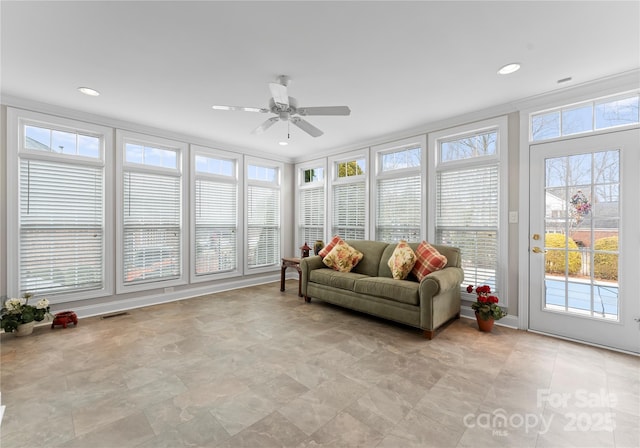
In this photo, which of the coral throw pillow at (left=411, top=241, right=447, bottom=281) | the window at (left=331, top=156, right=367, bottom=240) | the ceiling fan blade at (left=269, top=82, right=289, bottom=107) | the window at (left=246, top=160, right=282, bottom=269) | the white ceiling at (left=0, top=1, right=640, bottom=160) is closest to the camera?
the white ceiling at (left=0, top=1, right=640, bottom=160)

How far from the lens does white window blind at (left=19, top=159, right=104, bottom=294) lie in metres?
3.46

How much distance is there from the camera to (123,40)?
2232mm

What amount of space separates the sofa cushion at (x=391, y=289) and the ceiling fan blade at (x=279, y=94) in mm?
2293

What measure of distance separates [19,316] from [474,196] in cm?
557

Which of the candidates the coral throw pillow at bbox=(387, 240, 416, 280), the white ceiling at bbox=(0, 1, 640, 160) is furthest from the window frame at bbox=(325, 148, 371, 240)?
the white ceiling at bbox=(0, 1, 640, 160)

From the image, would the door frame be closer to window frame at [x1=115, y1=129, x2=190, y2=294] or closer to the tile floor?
the tile floor

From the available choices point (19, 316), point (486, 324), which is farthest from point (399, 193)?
point (19, 316)

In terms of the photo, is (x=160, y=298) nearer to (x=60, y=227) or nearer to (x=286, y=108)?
(x=60, y=227)

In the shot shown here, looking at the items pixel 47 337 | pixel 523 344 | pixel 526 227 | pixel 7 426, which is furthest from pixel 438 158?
pixel 47 337

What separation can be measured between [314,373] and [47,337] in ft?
9.97

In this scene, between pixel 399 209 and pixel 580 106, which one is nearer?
pixel 580 106

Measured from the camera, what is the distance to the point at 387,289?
340 centimetres

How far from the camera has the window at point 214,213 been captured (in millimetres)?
4941

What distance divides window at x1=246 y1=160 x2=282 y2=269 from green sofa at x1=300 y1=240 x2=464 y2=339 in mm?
1584
